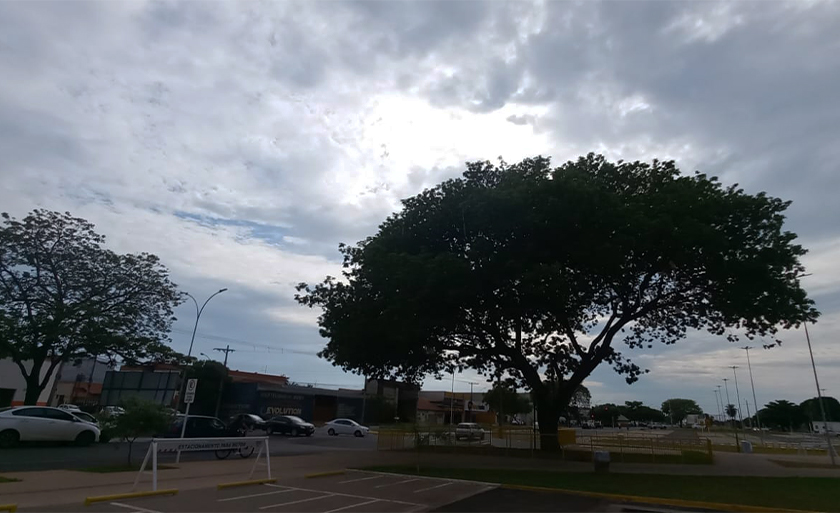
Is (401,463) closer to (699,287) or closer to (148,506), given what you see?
(148,506)

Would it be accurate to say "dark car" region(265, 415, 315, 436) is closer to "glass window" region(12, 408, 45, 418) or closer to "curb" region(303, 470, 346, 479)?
"glass window" region(12, 408, 45, 418)

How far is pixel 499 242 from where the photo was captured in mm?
21078

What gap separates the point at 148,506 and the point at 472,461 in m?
15.4

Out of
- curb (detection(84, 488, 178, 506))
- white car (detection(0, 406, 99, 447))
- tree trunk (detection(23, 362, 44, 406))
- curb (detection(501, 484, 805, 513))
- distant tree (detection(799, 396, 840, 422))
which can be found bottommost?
curb (detection(84, 488, 178, 506))

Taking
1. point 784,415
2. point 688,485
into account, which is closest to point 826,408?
point 784,415

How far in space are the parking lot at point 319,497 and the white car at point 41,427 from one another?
1226 cm

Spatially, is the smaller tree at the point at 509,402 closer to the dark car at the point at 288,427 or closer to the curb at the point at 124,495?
the dark car at the point at 288,427

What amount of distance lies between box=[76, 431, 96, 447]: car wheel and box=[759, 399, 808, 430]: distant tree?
126 m

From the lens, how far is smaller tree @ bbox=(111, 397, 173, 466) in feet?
52.5

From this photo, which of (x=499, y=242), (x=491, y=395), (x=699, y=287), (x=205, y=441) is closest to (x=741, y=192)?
(x=699, y=287)

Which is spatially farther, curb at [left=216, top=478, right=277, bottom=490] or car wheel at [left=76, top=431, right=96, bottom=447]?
car wheel at [left=76, top=431, right=96, bottom=447]

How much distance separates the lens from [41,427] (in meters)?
20.8

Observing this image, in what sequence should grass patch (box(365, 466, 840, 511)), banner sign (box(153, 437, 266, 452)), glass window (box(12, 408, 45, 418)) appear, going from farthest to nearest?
glass window (box(12, 408, 45, 418)), grass patch (box(365, 466, 840, 511)), banner sign (box(153, 437, 266, 452))

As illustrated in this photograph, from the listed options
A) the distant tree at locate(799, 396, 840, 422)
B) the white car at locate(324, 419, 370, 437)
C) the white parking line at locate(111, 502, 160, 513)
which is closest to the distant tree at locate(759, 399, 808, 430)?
the distant tree at locate(799, 396, 840, 422)
